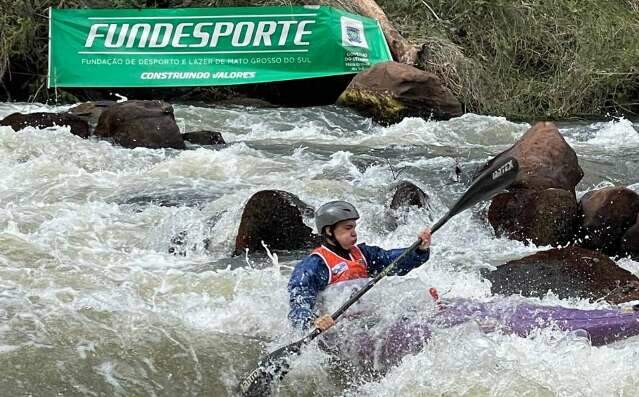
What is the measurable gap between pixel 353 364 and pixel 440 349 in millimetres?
405

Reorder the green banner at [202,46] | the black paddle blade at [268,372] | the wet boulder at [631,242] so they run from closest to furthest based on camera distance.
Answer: the black paddle blade at [268,372] < the wet boulder at [631,242] < the green banner at [202,46]

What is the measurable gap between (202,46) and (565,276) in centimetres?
749

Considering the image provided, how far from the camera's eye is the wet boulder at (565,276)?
16.8 feet

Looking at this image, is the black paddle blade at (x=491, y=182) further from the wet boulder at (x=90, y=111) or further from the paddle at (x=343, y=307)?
the wet boulder at (x=90, y=111)

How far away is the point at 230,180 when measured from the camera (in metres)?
7.74

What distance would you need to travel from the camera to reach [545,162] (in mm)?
7105

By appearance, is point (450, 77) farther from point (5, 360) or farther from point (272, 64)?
point (5, 360)

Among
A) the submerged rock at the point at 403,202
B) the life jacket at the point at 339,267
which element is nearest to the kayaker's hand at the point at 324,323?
the life jacket at the point at 339,267

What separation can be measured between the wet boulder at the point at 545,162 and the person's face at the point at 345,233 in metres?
2.83

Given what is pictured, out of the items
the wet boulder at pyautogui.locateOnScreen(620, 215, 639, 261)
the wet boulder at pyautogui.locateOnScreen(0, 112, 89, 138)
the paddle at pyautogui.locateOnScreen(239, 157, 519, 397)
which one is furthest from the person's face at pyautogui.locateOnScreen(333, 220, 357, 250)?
the wet boulder at pyautogui.locateOnScreen(0, 112, 89, 138)

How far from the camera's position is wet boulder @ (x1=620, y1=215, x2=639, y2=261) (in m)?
6.08

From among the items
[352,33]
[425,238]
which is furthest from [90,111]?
[425,238]

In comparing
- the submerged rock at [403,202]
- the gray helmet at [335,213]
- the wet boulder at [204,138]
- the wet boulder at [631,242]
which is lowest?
the wet boulder at [204,138]

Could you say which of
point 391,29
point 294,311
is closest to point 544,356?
point 294,311
